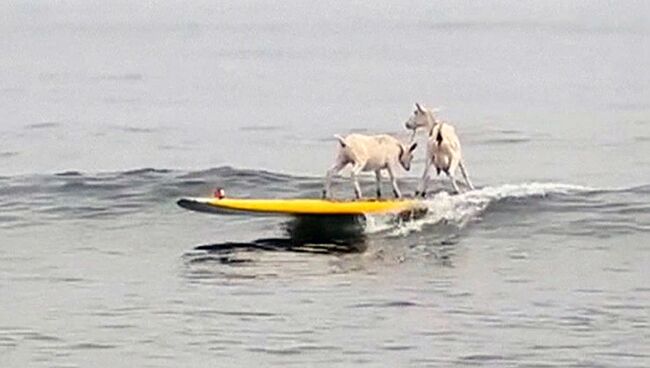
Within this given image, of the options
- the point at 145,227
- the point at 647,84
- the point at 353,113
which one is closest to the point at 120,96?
the point at 353,113

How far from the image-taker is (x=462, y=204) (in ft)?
77.6

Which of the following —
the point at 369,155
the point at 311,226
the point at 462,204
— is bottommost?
the point at 311,226

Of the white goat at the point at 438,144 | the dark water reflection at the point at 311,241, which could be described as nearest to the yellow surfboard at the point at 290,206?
the dark water reflection at the point at 311,241

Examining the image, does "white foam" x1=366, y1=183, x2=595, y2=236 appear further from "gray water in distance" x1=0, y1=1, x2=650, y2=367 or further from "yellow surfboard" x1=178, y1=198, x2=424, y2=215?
"yellow surfboard" x1=178, y1=198, x2=424, y2=215

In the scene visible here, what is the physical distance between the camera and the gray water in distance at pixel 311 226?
675 inches

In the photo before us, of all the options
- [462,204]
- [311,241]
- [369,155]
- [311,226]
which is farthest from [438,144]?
[311,241]

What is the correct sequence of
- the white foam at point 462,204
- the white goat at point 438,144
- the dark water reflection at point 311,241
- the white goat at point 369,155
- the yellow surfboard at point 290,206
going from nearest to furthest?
the dark water reflection at point 311,241 → the yellow surfboard at point 290,206 → the white goat at point 369,155 → the white foam at point 462,204 → the white goat at point 438,144

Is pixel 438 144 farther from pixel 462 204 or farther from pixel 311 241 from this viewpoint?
pixel 311 241

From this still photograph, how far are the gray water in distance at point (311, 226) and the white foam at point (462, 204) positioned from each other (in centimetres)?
3

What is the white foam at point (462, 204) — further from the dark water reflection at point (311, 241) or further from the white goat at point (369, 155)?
the white goat at point (369, 155)

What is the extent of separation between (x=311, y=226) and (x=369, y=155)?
876 mm

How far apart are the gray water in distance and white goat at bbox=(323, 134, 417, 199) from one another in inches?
19.9

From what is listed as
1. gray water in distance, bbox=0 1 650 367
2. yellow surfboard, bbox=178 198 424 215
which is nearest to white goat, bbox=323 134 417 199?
yellow surfboard, bbox=178 198 424 215

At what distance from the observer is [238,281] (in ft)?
64.6
